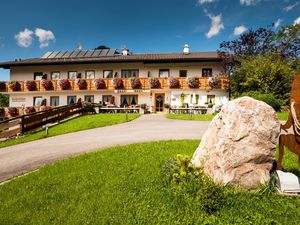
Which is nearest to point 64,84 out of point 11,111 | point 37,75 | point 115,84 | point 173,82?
point 37,75

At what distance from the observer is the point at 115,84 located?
1216 inches

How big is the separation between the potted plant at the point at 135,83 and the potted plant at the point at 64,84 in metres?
8.35

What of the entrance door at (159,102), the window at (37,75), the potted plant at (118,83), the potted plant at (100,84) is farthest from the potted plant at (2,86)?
the entrance door at (159,102)

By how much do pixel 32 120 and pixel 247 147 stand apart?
1626 cm

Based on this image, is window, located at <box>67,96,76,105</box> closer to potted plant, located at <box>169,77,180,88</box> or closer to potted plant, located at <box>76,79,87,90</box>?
potted plant, located at <box>76,79,87,90</box>

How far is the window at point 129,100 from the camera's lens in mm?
32125

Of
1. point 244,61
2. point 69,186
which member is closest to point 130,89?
point 244,61

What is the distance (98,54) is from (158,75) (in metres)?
10.7

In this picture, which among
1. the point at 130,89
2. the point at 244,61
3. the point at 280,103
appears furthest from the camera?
the point at 130,89

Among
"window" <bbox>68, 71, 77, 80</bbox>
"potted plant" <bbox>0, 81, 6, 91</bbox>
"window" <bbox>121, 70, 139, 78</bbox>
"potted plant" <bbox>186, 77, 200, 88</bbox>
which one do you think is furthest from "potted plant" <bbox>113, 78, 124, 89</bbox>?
"potted plant" <bbox>0, 81, 6, 91</bbox>

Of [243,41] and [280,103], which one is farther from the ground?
[243,41]

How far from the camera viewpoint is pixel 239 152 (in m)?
5.10

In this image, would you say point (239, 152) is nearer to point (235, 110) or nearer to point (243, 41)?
point (235, 110)

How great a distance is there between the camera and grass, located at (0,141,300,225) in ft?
14.4
